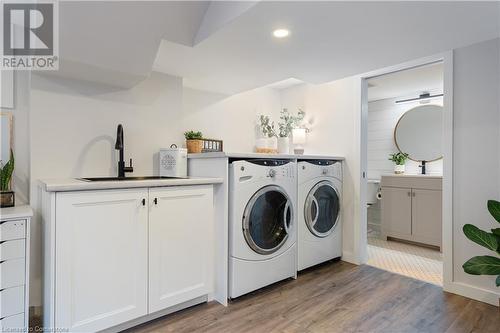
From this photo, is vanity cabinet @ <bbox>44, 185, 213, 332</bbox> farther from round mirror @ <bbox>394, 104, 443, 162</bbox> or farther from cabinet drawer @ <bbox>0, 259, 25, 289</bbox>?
round mirror @ <bbox>394, 104, 443, 162</bbox>

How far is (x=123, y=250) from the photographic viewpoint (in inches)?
67.2

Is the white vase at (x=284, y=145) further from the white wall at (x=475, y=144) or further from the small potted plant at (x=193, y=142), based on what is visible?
the white wall at (x=475, y=144)

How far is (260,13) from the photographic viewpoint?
1560 millimetres

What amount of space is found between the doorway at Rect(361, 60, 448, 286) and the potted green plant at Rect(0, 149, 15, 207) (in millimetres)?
2988

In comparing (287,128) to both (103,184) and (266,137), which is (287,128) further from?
(103,184)

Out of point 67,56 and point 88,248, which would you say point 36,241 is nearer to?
point 88,248

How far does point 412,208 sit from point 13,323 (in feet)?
13.2

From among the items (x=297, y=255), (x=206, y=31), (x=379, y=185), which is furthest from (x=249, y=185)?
(x=379, y=185)

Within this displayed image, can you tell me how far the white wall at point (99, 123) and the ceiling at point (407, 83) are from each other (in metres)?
2.09

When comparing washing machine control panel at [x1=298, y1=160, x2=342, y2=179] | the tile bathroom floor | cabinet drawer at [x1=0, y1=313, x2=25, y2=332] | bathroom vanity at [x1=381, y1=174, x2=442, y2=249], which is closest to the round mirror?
bathroom vanity at [x1=381, y1=174, x2=442, y2=249]

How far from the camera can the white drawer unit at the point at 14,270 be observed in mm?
1525

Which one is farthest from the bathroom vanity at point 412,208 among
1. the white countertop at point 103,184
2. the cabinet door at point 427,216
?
the white countertop at point 103,184

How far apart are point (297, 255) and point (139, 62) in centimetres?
207

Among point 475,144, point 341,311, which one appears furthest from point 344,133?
point 341,311
